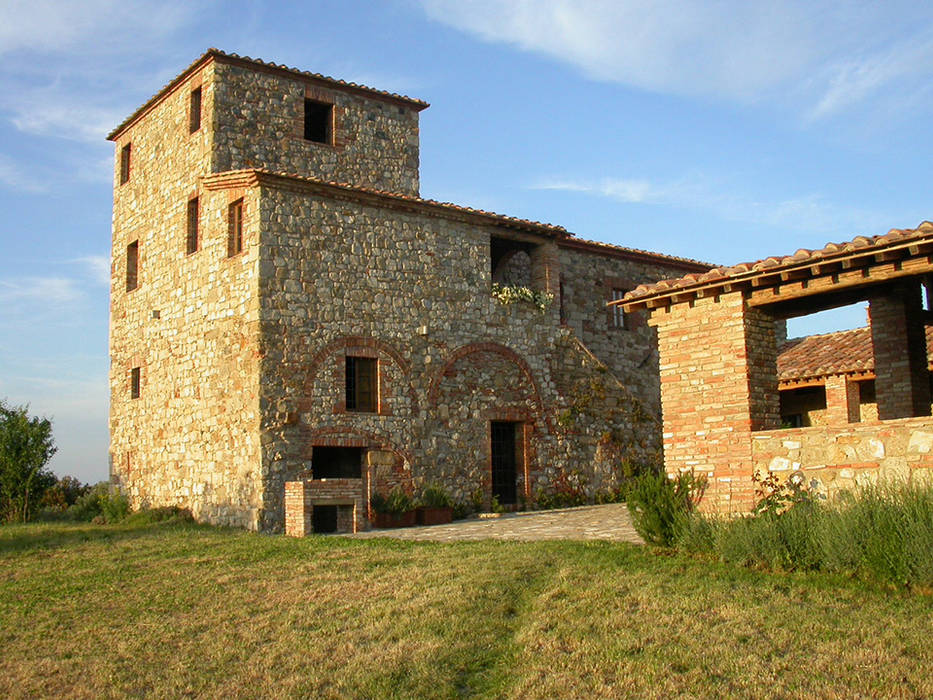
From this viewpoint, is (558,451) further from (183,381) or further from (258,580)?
(258,580)

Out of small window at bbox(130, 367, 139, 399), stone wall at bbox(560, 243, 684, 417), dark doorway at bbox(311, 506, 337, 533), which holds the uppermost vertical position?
stone wall at bbox(560, 243, 684, 417)

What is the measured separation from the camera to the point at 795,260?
36.0ft

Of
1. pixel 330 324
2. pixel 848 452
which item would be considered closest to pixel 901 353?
pixel 848 452

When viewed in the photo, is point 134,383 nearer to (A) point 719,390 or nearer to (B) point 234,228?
(B) point 234,228

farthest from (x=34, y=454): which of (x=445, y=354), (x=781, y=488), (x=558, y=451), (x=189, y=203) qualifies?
(x=781, y=488)

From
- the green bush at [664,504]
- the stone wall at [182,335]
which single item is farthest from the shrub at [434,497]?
the green bush at [664,504]

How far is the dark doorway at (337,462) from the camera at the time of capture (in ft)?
58.6

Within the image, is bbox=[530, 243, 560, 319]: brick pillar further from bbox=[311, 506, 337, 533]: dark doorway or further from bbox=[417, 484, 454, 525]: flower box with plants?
bbox=[311, 506, 337, 533]: dark doorway

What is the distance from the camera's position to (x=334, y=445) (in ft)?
55.9

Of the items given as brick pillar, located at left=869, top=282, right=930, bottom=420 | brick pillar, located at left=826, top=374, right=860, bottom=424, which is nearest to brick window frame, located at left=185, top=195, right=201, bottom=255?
brick pillar, located at left=869, top=282, right=930, bottom=420

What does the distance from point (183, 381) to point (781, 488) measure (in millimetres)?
12189

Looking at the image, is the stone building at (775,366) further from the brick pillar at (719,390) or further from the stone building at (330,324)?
the stone building at (330,324)

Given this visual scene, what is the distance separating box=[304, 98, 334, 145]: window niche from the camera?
20.7 m

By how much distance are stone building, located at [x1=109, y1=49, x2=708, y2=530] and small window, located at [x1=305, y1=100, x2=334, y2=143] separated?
56 mm
